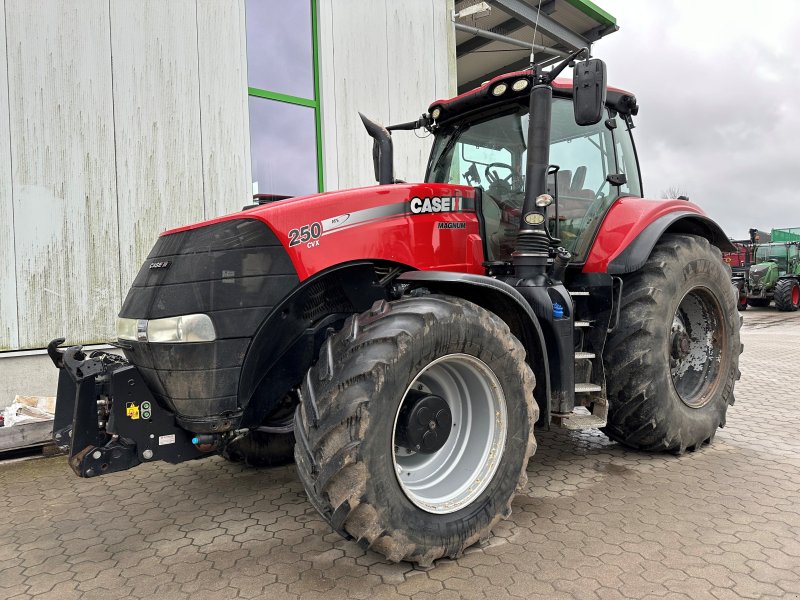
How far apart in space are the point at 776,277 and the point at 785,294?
1271 mm

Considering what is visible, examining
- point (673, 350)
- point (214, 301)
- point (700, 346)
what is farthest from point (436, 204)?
point (700, 346)

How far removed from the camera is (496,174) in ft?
12.8

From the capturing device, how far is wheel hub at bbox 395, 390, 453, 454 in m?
2.73

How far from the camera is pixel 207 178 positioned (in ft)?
20.6

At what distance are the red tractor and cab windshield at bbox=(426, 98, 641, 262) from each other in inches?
0.6

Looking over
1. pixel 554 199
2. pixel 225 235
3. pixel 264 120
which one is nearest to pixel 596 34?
pixel 264 120

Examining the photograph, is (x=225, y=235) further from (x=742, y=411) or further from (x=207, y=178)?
(x=742, y=411)

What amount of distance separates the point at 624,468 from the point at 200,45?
5763 mm

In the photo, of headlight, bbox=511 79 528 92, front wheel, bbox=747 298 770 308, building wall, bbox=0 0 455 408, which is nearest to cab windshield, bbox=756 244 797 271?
front wheel, bbox=747 298 770 308

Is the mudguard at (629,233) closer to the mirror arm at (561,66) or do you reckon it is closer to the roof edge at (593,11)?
the mirror arm at (561,66)

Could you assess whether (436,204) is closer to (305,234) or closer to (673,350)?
(305,234)

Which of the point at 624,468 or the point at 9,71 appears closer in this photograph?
the point at 624,468

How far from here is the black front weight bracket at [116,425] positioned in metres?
2.60

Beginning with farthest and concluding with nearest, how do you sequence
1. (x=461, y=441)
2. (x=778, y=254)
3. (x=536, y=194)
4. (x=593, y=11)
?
(x=778, y=254)
(x=593, y=11)
(x=536, y=194)
(x=461, y=441)
